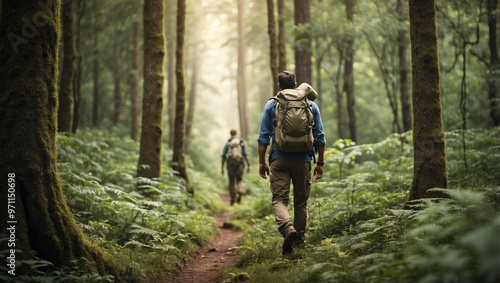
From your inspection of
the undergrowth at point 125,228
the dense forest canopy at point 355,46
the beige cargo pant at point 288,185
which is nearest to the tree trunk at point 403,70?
the dense forest canopy at point 355,46

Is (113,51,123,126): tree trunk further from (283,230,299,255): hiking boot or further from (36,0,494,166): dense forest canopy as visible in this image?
(283,230,299,255): hiking boot

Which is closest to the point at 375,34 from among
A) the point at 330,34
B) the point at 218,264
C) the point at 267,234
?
the point at 330,34

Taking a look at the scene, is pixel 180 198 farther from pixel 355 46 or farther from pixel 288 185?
pixel 355 46

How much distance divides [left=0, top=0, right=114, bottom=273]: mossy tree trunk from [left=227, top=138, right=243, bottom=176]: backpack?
8446mm

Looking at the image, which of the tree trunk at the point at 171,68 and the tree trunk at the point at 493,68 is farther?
the tree trunk at the point at 171,68

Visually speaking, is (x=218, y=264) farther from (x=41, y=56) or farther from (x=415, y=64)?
(x=415, y=64)

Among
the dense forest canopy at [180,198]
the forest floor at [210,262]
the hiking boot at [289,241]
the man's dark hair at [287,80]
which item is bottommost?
the forest floor at [210,262]

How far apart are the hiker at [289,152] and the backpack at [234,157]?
685 cm

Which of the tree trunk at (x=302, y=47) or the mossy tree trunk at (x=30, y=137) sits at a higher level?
the tree trunk at (x=302, y=47)

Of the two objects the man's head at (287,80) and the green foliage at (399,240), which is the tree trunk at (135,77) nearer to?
the green foliage at (399,240)

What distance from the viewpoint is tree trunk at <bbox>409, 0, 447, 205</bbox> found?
16.7 feet

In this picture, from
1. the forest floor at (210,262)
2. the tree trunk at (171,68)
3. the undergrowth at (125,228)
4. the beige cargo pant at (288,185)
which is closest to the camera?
the undergrowth at (125,228)

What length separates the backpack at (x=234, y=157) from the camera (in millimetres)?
12219

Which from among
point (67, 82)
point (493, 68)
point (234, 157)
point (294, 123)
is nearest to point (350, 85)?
point (493, 68)
